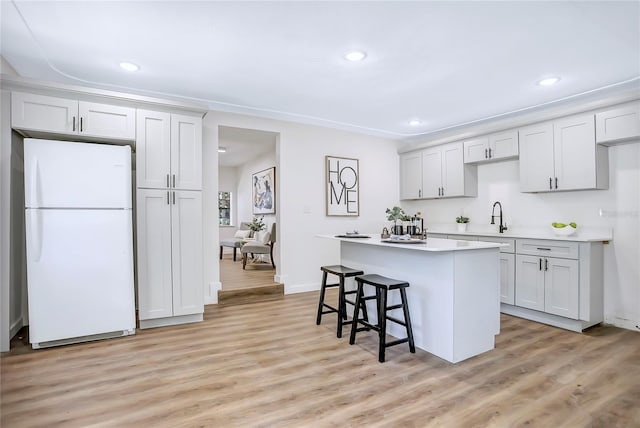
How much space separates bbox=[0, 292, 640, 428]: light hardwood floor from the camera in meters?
1.94

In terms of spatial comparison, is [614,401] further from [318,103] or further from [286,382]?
[318,103]

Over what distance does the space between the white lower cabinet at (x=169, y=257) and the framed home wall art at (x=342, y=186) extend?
2291 mm

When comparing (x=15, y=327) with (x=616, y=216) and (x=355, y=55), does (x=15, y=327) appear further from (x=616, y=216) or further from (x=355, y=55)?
(x=616, y=216)

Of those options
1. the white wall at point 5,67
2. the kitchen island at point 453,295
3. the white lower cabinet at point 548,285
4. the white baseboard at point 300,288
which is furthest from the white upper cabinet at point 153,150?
the white lower cabinet at point 548,285

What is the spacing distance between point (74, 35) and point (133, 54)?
1.43 ft

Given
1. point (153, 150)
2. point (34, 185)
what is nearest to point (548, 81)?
point (153, 150)

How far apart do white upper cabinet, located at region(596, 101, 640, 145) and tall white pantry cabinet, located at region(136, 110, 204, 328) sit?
426cm

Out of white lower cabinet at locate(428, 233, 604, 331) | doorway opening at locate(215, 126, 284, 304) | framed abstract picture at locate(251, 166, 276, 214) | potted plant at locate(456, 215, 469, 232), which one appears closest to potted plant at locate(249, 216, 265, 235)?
doorway opening at locate(215, 126, 284, 304)

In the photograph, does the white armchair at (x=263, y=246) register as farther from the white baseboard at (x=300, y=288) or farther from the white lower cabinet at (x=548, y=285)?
the white lower cabinet at (x=548, y=285)

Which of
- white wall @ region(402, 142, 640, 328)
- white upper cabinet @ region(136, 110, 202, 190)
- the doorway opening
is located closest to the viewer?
white upper cabinet @ region(136, 110, 202, 190)

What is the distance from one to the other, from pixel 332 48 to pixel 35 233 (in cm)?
296

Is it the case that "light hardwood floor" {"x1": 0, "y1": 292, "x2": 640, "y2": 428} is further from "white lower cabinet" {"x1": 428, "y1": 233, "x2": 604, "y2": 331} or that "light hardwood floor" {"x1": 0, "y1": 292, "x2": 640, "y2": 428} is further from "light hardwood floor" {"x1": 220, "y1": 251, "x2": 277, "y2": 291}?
"light hardwood floor" {"x1": 220, "y1": 251, "x2": 277, "y2": 291}

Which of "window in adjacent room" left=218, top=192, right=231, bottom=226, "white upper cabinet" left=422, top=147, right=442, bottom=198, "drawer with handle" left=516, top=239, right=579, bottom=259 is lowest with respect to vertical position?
"drawer with handle" left=516, top=239, right=579, bottom=259

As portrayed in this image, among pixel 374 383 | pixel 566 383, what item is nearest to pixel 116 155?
pixel 374 383
